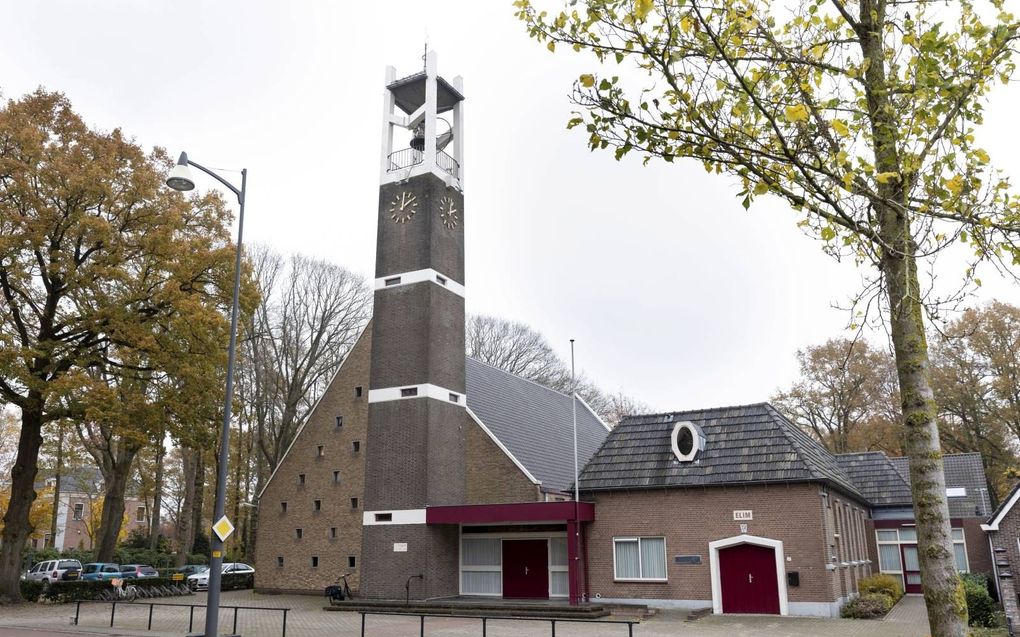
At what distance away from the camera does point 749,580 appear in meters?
22.8

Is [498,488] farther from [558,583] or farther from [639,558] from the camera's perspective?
[639,558]

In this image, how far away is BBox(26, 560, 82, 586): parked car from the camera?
41.1 metres

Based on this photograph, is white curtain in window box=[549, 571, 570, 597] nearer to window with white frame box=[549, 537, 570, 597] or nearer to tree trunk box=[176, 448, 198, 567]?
window with white frame box=[549, 537, 570, 597]

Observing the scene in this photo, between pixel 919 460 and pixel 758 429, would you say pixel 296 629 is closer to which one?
pixel 758 429

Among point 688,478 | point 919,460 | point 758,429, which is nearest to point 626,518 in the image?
point 688,478

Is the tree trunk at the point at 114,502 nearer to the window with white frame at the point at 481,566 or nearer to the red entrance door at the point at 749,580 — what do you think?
the window with white frame at the point at 481,566

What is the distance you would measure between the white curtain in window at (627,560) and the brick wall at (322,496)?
11751 mm

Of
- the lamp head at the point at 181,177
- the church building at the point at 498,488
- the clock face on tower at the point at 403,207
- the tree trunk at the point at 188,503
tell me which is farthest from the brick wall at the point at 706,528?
the tree trunk at the point at 188,503

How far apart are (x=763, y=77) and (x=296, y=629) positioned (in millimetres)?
19516

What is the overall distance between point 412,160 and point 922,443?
86.9ft

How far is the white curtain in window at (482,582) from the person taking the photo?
90.2ft

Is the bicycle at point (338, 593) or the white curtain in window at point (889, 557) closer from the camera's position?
the bicycle at point (338, 593)

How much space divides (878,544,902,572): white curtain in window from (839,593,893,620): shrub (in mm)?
10780

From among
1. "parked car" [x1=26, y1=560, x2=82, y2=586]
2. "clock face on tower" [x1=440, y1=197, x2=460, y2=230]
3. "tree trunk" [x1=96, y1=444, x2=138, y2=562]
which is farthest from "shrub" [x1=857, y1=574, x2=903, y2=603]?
"parked car" [x1=26, y1=560, x2=82, y2=586]
